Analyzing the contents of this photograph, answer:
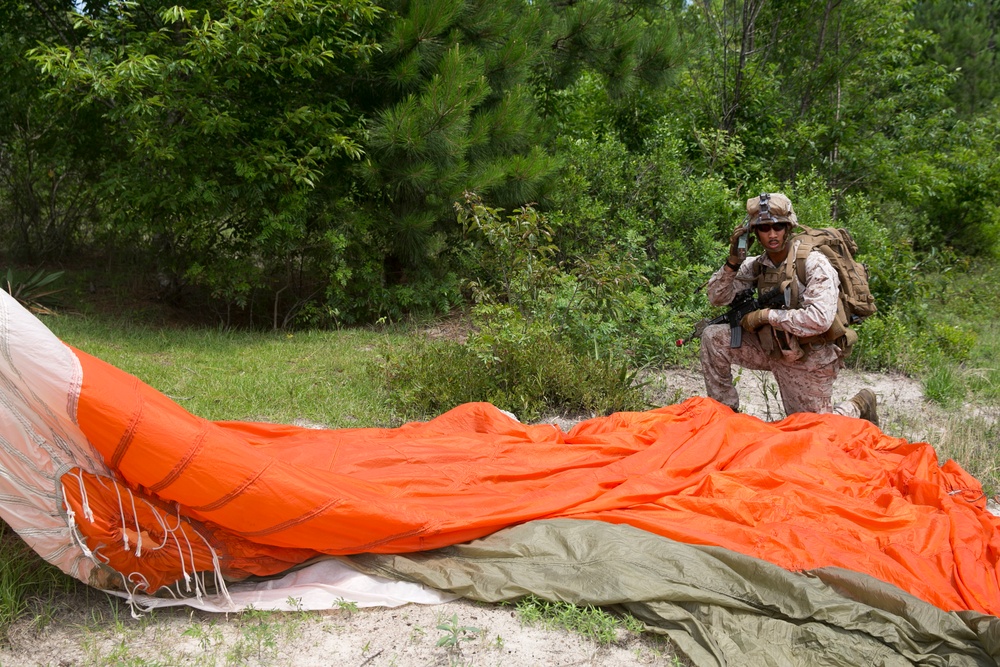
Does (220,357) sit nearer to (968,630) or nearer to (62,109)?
(62,109)

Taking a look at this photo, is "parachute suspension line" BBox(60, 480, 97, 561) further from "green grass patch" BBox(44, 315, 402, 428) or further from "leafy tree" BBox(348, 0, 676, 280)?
"leafy tree" BBox(348, 0, 676, 280)

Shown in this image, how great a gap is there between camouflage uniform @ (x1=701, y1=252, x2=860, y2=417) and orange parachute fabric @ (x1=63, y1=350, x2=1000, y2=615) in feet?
1.98

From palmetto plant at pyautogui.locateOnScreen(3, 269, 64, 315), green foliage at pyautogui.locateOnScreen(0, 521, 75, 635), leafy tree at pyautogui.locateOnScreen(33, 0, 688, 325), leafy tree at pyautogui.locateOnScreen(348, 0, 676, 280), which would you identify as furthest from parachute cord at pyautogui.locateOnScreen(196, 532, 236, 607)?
palmetto plant at pyautogui.locateOnScreen(3, 269, 64, 315)

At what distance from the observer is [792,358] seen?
457 cm

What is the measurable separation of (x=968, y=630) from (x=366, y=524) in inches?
76.8

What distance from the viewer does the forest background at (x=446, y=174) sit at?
5668 mm

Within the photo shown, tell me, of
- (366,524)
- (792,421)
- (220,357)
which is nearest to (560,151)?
(220,357)

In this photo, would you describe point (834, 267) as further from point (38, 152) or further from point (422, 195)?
point (38, 152)

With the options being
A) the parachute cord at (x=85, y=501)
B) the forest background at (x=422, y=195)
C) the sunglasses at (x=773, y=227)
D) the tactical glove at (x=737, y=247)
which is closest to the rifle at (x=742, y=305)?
the tactical glove at (x=737, y=247)

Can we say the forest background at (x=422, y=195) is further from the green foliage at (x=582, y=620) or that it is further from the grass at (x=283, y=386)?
the green foliage at (x=582, y=620)

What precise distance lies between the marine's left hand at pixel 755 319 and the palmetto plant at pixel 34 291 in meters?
5.88

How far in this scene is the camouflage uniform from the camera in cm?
437

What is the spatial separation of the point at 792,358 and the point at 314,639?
122 inches

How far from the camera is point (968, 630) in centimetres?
250
